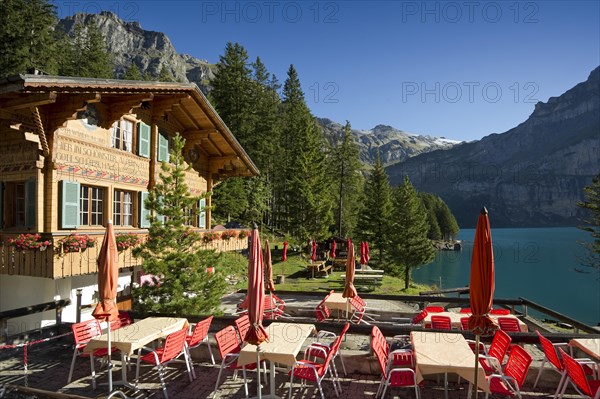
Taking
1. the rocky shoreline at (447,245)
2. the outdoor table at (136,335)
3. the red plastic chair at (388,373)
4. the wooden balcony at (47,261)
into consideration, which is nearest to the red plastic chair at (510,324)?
the red plastic chair at (388,373)

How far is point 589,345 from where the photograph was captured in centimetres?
734

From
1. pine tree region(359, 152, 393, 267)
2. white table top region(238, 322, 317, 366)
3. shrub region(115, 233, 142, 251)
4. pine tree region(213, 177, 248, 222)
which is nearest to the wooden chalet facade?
shrub region(115, 233, 142, 251)

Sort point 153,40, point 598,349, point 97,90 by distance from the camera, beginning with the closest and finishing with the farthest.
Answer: point 598,349, point 97,90, point 153,40

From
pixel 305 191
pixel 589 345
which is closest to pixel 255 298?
pixel 589 345

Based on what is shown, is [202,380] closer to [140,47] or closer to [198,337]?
[198,337]

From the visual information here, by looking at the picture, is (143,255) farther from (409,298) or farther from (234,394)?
(409,298)

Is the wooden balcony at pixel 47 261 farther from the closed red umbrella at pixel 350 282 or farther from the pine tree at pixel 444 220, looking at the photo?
the pine tree at pixel 444 220

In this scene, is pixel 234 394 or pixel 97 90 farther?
pixel 97 90

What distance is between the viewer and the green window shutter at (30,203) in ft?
37.8

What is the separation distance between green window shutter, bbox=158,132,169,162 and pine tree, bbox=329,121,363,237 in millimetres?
29946

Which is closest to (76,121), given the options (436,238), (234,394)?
(234,394)

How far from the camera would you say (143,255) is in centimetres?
1105

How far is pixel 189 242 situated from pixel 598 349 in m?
9.81

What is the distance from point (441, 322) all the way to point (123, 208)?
1166 centimetres
